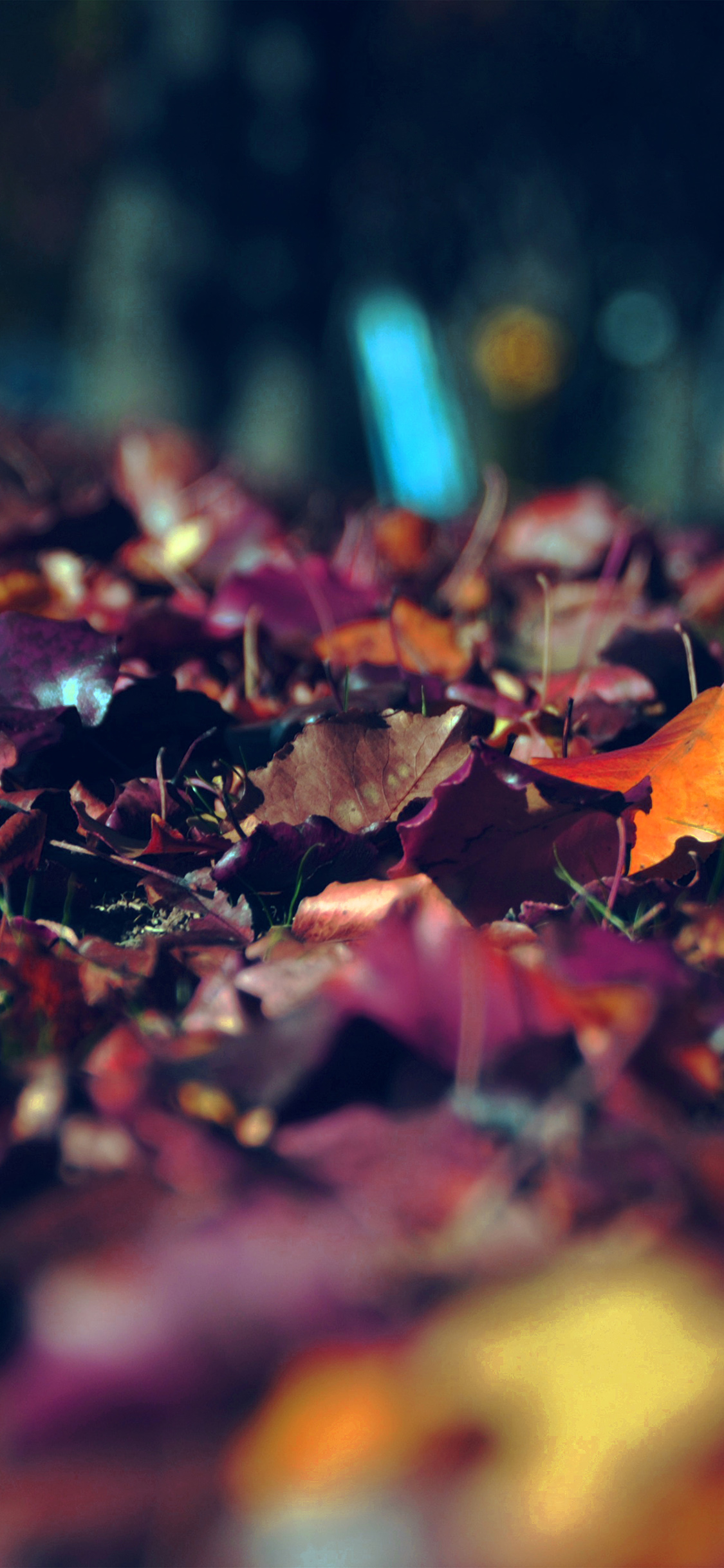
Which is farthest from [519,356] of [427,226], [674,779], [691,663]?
[674,779]

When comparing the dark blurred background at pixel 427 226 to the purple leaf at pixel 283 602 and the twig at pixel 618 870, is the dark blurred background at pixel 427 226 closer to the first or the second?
the purple leaf at pixel 283 602

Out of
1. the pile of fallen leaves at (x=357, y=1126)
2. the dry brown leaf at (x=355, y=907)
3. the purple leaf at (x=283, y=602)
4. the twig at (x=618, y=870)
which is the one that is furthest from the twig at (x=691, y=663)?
the purple leaf at (x=283, y=602)

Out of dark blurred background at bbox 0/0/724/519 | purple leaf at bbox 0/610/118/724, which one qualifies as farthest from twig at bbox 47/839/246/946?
dark blurred background at bbox 0/0/724/519

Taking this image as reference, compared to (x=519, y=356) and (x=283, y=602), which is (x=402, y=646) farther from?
(x=519, y=356)

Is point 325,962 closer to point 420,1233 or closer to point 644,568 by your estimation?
point 420,1233

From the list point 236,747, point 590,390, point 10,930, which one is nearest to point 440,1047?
point 10,930

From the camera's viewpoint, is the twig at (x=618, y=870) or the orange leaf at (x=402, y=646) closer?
the twig at (x=618, y=870)

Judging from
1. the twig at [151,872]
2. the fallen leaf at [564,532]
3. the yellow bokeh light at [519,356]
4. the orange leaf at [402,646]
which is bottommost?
the yellow bokeh light at [519,356]

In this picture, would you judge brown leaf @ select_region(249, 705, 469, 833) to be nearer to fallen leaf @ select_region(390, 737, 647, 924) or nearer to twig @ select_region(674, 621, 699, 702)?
fallen leaf @ select_region(390, 737, 647, 924)
